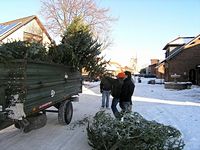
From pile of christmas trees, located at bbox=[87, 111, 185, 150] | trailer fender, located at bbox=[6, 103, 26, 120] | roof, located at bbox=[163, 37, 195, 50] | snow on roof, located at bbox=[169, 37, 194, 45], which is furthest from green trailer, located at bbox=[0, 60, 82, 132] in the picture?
snow on roof, located at bbox=[169, 37, 194, 45]

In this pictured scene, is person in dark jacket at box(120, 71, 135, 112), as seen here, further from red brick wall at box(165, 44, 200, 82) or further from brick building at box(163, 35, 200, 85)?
red brick wall at box(165, 44, 200, 82)

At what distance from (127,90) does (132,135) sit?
3191 millimetres

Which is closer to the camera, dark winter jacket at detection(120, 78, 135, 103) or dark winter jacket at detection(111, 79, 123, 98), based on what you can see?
dark winter jacket at detection(120, 78, 135, 103)

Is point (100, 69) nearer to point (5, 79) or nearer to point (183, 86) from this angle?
point (5, 79)

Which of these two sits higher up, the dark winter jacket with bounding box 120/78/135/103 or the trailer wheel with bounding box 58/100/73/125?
the dark winter jacket with bounding box 120/78/135/103

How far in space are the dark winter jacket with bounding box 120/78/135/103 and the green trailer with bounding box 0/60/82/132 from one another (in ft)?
5.49

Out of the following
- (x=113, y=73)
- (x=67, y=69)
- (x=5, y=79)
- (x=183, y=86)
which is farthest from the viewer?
(x=183, y=86)

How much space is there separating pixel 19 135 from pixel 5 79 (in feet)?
8.51

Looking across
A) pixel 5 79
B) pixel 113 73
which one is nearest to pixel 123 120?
pixel 5 79

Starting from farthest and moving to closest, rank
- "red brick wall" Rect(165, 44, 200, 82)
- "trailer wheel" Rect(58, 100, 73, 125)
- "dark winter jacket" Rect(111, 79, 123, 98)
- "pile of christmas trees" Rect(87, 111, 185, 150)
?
"red brick wall" Rect(165, 44, 200, 82)
"dark winter jacket" Rect(111, 79, 123, 98)
"trailer wheel" Rect(58, 100, 73, 125)
"pile of christmas trees" Rect(87, 111, 185, 150)

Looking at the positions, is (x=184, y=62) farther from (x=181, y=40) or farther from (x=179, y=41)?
(x=181, y=40)

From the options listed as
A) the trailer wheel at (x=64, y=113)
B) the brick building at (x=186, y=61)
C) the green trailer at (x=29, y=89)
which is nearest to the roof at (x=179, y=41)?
the brick building at (x=186, y=61)

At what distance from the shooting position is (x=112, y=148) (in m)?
5.73

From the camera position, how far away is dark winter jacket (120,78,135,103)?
346 inches
